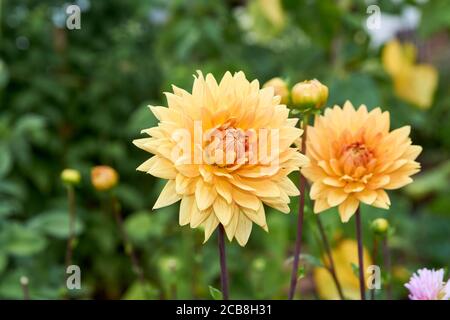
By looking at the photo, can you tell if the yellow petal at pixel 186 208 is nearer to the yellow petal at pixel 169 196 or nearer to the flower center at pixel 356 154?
the yellow petal at pixel 169 196

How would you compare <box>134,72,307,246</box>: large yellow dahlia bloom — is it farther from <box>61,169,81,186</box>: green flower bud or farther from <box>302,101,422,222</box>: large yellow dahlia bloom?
<box>61,169,81,186</box>: green flower bud

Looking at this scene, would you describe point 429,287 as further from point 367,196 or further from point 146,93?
point 146,93

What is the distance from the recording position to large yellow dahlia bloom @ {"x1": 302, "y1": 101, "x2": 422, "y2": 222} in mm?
723

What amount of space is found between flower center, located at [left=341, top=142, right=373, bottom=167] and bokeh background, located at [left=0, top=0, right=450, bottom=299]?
2.70ft

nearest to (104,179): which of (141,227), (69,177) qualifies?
(69,177)

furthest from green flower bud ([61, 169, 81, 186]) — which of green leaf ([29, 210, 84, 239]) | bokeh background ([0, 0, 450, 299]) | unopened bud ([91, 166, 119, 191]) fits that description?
bokeh background ([0, 0, 450, 299])

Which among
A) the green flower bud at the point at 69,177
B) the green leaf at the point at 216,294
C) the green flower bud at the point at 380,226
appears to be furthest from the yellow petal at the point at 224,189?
the green flower bud at the point at 69,177

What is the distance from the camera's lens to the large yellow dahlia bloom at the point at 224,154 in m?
0.64

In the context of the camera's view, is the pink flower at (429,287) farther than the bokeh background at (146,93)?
No

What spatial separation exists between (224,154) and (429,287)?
0.23 meters

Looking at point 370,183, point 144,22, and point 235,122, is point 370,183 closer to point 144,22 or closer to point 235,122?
point 235,122

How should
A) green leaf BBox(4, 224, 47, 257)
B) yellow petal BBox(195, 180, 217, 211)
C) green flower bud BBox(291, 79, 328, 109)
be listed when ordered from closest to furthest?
yellow petal BBox(195, 180, 217, 211)
green flower bud BBox(291, 79, 328, 109)
green leaf BBox(4, 224, 47, 257)

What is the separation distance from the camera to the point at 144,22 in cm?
230

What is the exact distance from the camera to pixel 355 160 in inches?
28.8
